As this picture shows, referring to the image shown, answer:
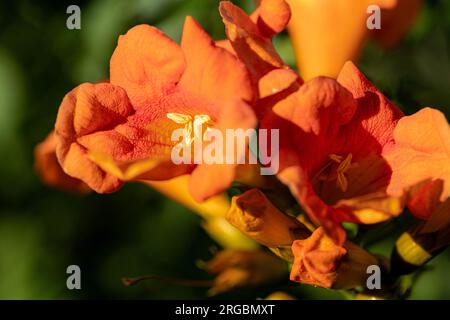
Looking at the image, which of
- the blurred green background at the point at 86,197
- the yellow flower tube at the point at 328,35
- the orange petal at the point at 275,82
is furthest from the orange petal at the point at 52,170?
the orange petal at the point at 275,82

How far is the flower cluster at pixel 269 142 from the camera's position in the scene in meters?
1.88

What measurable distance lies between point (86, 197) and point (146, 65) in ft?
5.58

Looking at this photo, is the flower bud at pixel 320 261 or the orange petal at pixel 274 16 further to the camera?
the orange petal at pixel 274 16

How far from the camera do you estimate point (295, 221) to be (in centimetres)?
223

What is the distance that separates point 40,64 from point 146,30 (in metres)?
1.69

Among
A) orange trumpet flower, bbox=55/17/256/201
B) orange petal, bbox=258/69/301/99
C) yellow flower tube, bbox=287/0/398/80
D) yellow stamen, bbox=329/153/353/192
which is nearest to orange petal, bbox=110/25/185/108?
orange trumpet flower, bbox=55/17/256/201

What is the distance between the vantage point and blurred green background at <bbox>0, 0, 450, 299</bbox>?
3562 millimetres

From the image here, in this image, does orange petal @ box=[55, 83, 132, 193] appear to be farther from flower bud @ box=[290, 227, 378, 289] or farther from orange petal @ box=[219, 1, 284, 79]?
flower bud @ box=[290, 227, 378, 289]

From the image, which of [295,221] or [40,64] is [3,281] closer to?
[40,64]

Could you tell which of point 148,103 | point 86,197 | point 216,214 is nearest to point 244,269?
point 216,214

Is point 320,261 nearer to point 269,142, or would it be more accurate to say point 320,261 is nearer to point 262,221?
point 262,221

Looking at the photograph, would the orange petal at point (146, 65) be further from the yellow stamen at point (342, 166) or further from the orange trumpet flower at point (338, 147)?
the yellow stamen at point (342, 166)

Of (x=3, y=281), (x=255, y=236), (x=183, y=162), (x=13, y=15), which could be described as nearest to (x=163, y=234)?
(x=3, y=281)

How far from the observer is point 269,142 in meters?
1.93
